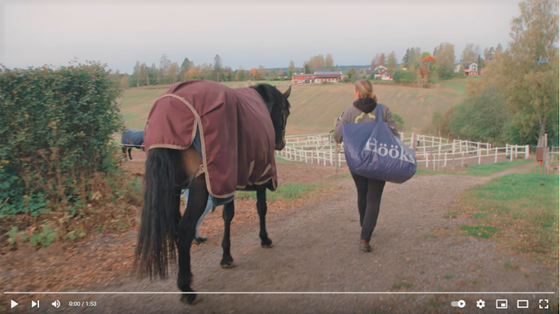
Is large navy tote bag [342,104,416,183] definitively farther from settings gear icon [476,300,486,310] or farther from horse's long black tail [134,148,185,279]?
horse's long black tail [134,148,185,279]

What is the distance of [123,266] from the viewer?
4109mm

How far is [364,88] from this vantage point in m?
4.42

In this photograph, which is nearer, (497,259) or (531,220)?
(497,259)

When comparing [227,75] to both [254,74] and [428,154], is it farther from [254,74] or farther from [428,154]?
[428,154]

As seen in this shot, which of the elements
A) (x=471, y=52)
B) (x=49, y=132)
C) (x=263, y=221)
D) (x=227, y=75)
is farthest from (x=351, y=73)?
(x=471, y=52)

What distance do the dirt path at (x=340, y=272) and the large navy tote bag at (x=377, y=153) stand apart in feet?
3.21

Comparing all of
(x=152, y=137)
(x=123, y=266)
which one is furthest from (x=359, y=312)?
(x=123, y=266)

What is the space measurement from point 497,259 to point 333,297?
193cm

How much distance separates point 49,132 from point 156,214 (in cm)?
350

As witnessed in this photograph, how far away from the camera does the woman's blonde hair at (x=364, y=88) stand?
173 inches

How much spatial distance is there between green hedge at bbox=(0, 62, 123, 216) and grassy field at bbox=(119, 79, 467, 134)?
79 centimetres

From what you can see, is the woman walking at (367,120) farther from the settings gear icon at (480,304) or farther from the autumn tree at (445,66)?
the autumn tree at (445,66)

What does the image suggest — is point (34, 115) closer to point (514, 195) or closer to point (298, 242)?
point (298, 242)

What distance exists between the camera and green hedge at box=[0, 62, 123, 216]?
5219 millimetres
